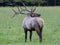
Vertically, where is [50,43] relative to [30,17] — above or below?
below

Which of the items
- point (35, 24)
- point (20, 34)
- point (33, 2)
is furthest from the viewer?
point (33, 2)

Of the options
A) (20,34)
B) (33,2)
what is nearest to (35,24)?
(20,34)

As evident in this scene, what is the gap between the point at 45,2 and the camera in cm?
6475

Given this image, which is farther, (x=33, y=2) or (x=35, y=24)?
(x=33, y=2)

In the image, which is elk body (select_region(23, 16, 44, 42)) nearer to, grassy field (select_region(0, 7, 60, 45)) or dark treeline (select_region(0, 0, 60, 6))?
grassy field (select_region(0, 7, 60, 45))

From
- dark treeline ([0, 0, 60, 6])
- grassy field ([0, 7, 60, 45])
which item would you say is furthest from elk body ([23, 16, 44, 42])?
dark treeline ([0, 0, 60, 6])

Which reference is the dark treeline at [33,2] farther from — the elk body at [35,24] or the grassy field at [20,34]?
the elk body at [35,24]

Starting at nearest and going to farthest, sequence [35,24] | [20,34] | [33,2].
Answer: [35,24], [20,34], [33,2]

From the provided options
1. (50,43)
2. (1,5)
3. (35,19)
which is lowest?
(1,5)

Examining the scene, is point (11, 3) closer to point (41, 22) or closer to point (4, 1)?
point (4, 1)

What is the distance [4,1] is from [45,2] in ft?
25.1

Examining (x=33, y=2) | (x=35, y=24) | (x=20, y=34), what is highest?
(x=35, y=24)

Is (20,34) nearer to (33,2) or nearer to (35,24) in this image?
(35,24)

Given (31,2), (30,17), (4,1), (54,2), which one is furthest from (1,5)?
(30,17)
